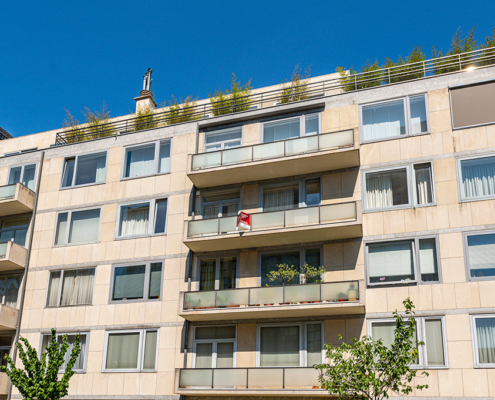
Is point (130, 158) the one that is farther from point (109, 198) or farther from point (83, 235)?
point (83, 235)

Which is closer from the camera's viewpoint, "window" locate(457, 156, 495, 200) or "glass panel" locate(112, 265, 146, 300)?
"window" locate(457, 156, 495, 200)

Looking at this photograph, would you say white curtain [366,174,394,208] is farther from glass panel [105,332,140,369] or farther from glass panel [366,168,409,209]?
glass panel [105,332,140,369]

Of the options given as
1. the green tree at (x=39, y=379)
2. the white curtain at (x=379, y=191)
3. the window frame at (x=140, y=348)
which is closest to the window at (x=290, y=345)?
the window frame at (x=140, y=348)

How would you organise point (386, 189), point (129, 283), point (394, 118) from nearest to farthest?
point (386, 189) < point (394, 118) < point (129, 283)

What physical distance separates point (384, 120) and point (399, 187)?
324cm

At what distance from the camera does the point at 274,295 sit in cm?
2373

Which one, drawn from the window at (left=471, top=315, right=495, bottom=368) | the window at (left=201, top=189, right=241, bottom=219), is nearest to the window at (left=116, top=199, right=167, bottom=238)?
the window at (left=201, top=189, right=241, bottom=219)

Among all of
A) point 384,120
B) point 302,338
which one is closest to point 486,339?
point 302,338

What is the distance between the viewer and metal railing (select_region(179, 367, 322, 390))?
22.2m

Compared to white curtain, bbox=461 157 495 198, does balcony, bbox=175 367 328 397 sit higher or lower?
lower

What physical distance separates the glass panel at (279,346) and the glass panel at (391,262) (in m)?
3.95

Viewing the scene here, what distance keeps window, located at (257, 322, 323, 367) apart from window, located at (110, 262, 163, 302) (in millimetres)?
5313

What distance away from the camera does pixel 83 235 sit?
29125 millimetres

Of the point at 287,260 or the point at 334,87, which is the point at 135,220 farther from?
the point at 334,87
